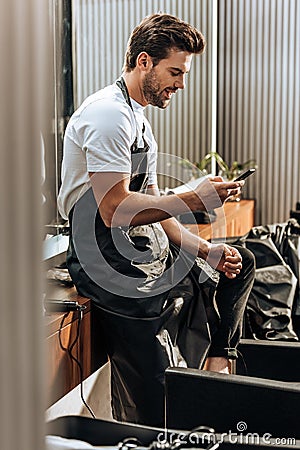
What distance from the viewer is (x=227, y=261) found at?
2.51m

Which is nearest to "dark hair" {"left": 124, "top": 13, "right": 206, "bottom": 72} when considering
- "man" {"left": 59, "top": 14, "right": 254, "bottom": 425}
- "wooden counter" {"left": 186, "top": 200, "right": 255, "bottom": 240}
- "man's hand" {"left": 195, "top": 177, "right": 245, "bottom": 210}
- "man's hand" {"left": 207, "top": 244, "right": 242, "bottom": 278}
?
"man" {"left": 59, "top": 14, "right": 254, "bottom": 425}

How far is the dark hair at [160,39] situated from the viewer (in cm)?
232

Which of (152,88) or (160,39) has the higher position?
(160,39)

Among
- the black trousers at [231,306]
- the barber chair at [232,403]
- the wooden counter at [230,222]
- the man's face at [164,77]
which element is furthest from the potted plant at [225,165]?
the barber chair at [232,403]

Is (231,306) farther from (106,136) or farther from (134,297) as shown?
(106,136)

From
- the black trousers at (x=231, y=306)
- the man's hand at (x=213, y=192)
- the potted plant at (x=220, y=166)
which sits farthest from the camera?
the potted plant at (x=220, y=166)

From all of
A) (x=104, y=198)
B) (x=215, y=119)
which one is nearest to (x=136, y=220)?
(x=104, y=198)

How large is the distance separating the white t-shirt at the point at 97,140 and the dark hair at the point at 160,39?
14 cm

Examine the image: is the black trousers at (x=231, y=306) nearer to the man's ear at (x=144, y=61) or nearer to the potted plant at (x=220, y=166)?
the man's ear at (x=144, y=61)

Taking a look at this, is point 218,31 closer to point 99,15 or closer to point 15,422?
point 99,15

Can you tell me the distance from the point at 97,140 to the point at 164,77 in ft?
1.13

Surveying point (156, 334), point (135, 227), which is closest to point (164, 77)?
point (135, 227)

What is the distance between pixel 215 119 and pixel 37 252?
427cm

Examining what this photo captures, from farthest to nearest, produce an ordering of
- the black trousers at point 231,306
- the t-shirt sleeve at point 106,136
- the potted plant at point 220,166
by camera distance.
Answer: the potted plant at point 220,166 → the black trousers at point 231,306 → the t-shirt sleeve at point 106,136
